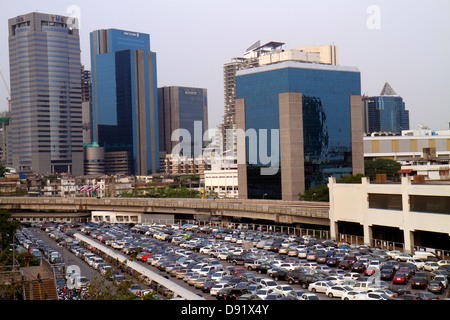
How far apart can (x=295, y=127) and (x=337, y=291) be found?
50892mm

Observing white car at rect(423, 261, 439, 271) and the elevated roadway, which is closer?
white car at rect(423, 261, 439, 271)

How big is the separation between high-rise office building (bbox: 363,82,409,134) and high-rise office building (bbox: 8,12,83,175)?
243 feet

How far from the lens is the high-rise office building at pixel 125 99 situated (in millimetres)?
159000

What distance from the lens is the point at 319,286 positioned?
20.1m

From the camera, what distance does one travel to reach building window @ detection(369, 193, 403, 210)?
101ft

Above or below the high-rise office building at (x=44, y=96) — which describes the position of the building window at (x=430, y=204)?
below

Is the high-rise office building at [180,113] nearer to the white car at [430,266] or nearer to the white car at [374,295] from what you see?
the white car at [430,266]

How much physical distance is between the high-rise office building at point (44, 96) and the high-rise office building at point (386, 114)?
74080 mm

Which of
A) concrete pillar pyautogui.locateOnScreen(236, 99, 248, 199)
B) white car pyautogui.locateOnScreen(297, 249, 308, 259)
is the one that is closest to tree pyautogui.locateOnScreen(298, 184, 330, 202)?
concrete pillar pyautogui.locateOnScreen(236, 99, 248, 199)

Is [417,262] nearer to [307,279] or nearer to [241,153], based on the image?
[307,279]

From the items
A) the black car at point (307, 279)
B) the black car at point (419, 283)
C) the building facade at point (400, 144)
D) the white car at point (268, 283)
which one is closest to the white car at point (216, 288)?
the white car at point (268, 283)

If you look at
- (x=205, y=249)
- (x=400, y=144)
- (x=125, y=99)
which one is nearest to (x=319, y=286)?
(x=205, y=249)

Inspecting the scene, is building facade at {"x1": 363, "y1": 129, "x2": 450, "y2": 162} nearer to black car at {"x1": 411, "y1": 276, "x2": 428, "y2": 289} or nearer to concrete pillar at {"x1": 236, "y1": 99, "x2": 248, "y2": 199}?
concrete pillar at {"x1": 236, "y1": 99, "x2": 248, "y2": 199}
